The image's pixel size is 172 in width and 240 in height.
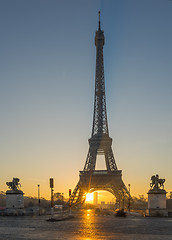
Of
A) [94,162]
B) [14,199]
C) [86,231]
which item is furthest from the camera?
[94,162]

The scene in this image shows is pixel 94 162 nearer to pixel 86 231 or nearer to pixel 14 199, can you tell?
pixel 14 199

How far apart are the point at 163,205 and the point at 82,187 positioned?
50.9m

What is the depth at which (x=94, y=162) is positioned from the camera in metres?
103

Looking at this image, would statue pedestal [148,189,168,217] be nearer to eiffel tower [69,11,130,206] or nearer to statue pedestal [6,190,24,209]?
statue pedestal [6,190,24,209]

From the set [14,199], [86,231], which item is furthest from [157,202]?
[86,231]

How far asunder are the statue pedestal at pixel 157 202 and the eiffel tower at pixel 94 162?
3842 centimetres

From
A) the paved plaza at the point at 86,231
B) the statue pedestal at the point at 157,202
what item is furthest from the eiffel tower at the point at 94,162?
the paved plaza at the point at 86,231

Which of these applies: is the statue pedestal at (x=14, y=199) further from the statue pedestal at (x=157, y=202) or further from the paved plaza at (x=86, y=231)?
the paved plaza at (x=86, y=231)

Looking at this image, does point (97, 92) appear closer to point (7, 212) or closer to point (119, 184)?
point (119, 184)

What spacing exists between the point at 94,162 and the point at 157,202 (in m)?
57.5

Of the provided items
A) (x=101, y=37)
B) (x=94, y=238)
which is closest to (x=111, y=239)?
(x=94, y=238)

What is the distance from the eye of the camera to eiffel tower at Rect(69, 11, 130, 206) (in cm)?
9406

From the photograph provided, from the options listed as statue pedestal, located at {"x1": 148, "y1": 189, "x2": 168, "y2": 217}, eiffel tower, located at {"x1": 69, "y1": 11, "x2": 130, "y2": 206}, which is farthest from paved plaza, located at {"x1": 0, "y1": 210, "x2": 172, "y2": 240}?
eiffel tower, located at {"x1": 69, "y1": 11, "x2": 130, "y2": 206}

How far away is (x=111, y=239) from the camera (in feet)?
57.7
